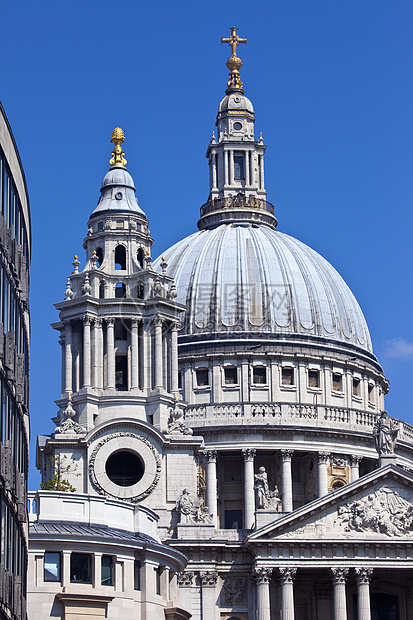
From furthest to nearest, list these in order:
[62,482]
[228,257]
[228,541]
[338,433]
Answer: [228,257] → [338,433] → [228,541] → [62,482]

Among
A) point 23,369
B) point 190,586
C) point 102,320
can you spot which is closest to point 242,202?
point 102,320

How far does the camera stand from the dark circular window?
329 ft

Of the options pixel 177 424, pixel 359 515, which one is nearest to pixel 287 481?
pixel 359 515

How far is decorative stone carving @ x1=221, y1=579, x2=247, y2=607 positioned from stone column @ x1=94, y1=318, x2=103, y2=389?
14.8 metres

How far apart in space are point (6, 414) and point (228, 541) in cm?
5340

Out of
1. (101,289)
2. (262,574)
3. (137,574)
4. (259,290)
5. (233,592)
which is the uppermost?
(259,290)

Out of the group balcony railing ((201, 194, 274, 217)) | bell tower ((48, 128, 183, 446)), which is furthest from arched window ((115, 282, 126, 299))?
balcony railing ((201, 194, 274, 217))

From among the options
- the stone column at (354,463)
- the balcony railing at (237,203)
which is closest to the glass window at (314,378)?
the stone column at (354,463)

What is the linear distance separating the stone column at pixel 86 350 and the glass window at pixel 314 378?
2828cm

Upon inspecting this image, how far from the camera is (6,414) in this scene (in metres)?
51.5

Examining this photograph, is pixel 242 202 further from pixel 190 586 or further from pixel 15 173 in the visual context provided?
pixel 15 173

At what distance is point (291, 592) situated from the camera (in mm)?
100812

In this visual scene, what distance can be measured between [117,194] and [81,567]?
4285 cm

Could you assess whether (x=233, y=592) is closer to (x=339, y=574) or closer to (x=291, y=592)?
(x=291, y=592)
